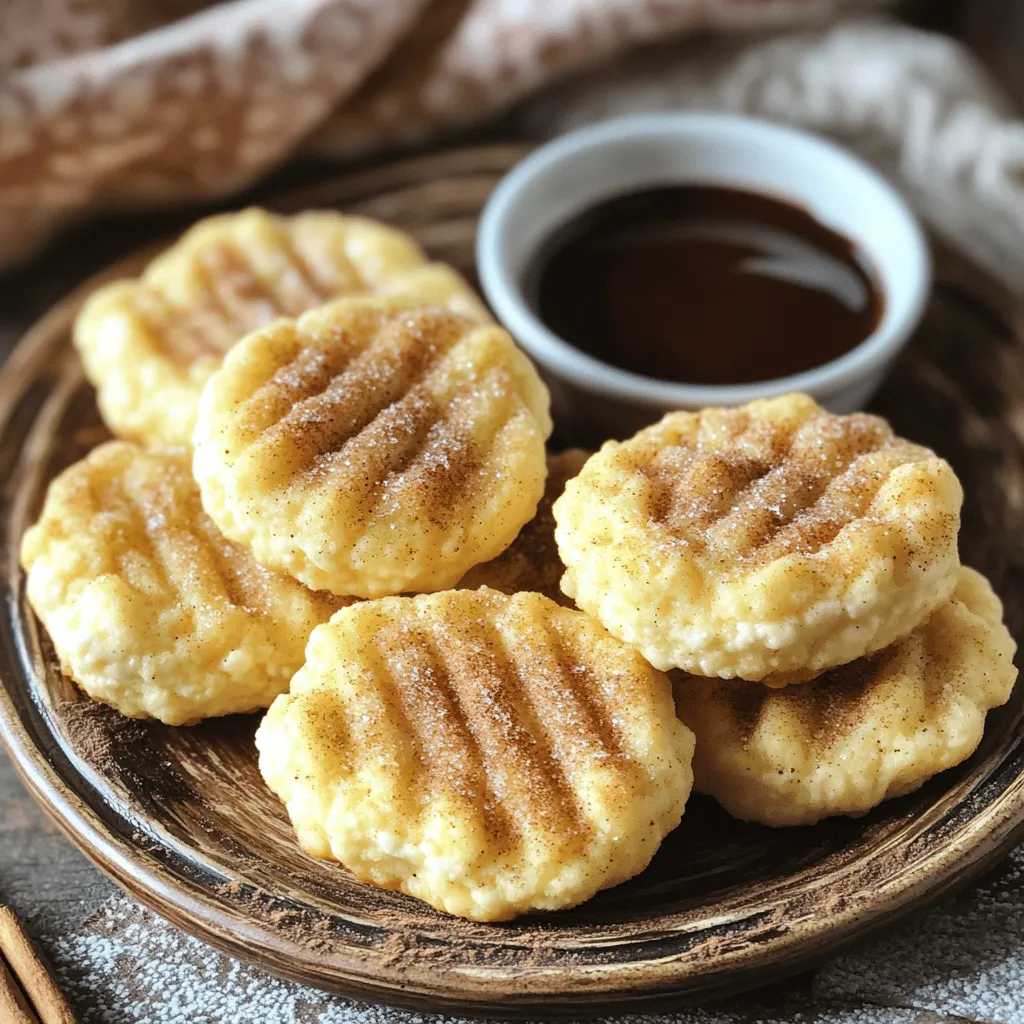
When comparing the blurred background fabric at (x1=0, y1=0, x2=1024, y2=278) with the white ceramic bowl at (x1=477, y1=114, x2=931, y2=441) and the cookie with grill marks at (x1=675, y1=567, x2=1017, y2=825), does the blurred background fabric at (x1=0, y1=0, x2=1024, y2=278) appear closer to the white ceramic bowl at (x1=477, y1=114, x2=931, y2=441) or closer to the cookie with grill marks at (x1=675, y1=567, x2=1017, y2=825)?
the white ceramic bowl at (x1=477, y1=114, x2=931, y2=441)

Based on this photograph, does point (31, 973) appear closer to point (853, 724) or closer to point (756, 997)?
point (756, 997)

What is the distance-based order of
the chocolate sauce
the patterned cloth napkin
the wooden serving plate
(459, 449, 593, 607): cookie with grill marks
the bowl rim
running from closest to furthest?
the wooden serving plate → (459, 449, 593, 607): cookie with grill marks → the bowl rim → the chocolate sauce → the patterned cloth napkin

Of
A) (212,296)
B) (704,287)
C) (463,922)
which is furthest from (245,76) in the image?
(463,922)

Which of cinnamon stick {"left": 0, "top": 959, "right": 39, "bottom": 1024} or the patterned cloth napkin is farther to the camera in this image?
the patterned cloth napkin

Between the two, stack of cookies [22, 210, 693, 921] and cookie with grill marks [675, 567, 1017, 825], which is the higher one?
stack of cookies [22, 210, 693, 921]

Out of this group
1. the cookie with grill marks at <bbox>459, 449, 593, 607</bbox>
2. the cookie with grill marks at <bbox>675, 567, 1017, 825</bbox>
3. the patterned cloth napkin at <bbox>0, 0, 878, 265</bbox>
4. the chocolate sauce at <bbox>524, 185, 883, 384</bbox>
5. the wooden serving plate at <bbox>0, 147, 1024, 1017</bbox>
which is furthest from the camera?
the patterned cloth napkin at <bbox>0, 0, 878, 265</bbox>

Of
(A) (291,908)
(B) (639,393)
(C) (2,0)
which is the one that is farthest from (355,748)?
(C) (2,0)

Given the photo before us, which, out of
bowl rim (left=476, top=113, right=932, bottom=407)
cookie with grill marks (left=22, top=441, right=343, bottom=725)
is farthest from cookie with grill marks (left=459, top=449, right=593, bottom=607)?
bowl rim (left=476, top=113, right=932, bottom=407)

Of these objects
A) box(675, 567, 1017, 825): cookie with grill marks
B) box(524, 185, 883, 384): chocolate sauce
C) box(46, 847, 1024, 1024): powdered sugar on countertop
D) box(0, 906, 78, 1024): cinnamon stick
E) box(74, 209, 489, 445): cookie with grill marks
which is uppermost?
box(74, 209, 489, 445): cookie with grill marks
